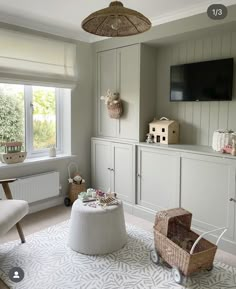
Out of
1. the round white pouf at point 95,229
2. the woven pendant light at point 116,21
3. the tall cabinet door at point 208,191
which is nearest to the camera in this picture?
the woven pendant light at point 116,21

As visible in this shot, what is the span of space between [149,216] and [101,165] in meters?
1.02

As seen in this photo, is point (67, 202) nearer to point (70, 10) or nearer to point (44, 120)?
point (44, 120)

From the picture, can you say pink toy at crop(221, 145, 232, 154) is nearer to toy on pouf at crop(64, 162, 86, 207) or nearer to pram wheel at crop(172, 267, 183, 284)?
pram wheel at crop(172, 267, 183, 284)

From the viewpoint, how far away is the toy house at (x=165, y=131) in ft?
10.7

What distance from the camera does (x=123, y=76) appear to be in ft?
11.6

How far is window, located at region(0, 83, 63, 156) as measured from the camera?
10.9ft

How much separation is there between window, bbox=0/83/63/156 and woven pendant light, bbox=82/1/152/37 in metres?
1.80

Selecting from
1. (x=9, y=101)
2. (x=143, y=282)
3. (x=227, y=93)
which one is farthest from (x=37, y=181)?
(x=227, y=93)

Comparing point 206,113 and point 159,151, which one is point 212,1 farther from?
point 159,151

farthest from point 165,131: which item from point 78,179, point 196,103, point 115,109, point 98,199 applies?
point 78,179

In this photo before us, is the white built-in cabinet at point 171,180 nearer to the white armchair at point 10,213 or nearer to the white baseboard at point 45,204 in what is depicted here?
the white baseboard at point 45,204

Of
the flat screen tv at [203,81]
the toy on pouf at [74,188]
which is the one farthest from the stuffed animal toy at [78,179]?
the flat screen tv at [203,81]

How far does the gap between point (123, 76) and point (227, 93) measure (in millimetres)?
1312

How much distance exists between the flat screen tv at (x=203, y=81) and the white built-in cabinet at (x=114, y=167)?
0.90 m
